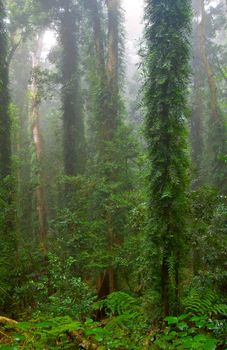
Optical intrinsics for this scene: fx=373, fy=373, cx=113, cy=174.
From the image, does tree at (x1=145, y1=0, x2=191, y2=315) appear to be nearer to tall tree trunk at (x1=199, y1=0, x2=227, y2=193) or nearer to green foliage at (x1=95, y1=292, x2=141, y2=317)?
green foliage at (x1=95, y1=292, x2=141, y2=317)

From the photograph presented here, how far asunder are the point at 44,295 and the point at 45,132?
69.3 feet

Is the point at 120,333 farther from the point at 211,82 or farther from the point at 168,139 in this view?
the point at 211,82

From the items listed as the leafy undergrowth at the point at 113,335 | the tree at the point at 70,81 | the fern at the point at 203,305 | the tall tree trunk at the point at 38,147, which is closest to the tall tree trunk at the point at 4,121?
the tall tree trunk at the point at 38,147

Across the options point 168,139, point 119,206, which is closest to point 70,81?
point 119,206

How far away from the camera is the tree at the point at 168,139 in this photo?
561cm

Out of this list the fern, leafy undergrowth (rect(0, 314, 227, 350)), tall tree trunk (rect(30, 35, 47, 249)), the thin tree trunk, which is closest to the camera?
leafy undergrowth (rect(0, 314, 227, 350))

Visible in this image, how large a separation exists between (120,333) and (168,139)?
2.90 metres

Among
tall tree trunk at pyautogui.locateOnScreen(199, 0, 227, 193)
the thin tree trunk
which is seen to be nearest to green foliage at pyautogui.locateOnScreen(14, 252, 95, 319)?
tall tree trunk at pyautogui.locateOnScreen(199, 0, 227, 193)

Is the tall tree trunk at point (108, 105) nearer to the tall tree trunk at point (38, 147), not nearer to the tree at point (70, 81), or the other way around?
the tree at point (70, 81)

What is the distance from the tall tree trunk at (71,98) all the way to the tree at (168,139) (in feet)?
31.2

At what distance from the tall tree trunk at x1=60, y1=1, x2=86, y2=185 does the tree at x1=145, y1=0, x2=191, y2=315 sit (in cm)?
951

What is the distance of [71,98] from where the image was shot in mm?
15812

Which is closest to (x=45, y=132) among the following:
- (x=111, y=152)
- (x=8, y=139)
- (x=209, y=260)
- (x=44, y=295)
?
(x=8, y=139)

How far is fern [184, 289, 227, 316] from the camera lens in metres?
5.42
